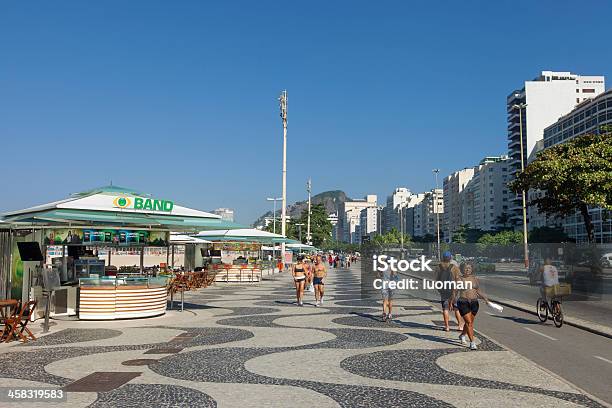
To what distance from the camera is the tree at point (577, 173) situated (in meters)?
24.9

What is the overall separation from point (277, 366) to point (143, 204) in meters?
7.14

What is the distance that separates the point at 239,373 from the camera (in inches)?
335

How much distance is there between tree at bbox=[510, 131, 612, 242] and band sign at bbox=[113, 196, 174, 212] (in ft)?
60.0

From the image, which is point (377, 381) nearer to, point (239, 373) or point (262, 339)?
point (239, 373)

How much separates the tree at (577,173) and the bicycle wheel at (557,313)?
12197mm

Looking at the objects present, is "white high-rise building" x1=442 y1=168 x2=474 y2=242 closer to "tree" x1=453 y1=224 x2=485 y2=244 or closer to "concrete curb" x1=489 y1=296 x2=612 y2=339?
"tree" x1=453 y1=224 x2=485 y2=244

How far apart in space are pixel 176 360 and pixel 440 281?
6973mm

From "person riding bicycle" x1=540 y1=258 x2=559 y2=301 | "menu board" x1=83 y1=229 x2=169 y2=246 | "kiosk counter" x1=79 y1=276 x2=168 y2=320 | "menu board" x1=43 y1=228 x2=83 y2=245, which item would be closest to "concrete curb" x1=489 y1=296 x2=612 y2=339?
"person riding bicycle" x1=540 y1=258 x2=559 y2=301

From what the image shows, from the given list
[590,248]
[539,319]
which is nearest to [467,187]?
[590,248]

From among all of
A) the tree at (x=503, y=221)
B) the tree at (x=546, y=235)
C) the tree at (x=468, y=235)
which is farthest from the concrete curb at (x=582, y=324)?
the tree at (x=503, y=221)

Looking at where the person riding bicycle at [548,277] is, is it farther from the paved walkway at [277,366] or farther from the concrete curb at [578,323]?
the paved walkway at [277,366]

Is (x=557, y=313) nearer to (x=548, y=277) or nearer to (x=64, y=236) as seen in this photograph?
(x=548, y=277)

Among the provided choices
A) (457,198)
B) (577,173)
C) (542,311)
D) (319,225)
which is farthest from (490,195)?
(542,311)

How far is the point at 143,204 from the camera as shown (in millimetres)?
14586
